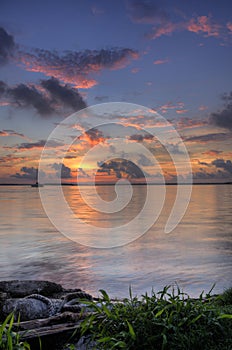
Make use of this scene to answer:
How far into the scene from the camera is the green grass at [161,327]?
3863 mm

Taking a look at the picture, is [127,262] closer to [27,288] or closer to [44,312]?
[27,288]

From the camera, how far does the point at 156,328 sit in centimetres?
404

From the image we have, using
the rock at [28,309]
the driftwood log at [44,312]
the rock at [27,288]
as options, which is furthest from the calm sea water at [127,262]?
the rock at [28,309]

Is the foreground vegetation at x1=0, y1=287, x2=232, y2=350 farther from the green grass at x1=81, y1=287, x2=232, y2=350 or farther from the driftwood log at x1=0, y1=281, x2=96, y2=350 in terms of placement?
the driftwood log at x1=0, y1=281, x2=96, y2=350

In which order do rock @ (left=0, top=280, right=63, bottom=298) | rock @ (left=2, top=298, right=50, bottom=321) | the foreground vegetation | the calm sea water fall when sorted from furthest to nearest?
the calm sea water → rock @ (left=0, top=280, right=63, bottom=298) → rock @ (left=2, top=298, right=50, bottom=321) → the foreground vegetation

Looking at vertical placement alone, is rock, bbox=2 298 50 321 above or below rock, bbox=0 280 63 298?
above

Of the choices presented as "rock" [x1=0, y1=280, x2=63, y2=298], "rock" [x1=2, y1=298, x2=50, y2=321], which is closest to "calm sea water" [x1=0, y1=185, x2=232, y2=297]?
"rock" [x1=0, y1=280, x2=63, y2=298]

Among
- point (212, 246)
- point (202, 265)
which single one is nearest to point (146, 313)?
point (202, 265)

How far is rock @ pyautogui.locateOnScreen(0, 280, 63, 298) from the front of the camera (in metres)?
8.83

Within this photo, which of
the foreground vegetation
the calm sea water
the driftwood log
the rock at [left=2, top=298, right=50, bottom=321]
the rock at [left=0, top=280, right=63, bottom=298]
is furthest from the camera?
the calm sea water

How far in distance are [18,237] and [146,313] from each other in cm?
2139

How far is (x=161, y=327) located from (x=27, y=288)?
5873mm

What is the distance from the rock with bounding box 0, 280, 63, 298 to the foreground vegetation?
188 inches

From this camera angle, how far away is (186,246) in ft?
68.3
